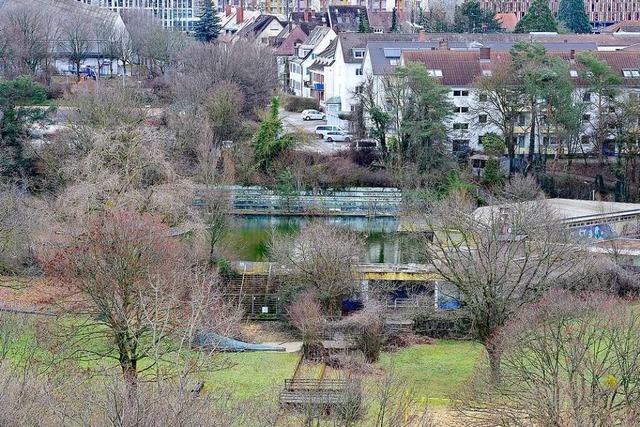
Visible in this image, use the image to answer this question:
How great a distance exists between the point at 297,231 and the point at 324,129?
10664mm

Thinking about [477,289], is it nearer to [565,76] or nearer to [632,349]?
[632,349]

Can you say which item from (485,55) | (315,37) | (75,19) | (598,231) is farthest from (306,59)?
(598,231)

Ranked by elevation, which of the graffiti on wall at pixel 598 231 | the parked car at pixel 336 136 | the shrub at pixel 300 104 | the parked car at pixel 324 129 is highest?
the shrub at pixel 300 104

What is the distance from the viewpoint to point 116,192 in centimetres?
2417

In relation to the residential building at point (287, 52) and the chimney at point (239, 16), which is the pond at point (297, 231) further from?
the chimney at point (239, 16)

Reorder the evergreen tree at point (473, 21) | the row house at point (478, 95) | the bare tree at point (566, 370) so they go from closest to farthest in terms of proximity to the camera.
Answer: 1. the bare tree at point (566, 370)
2. the row house at point (478, 95)
3. the evergreen tree at point (473, 21)

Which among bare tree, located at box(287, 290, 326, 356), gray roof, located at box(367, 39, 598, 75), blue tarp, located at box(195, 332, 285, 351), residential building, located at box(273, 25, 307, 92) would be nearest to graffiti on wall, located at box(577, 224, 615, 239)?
bare tree, located at box(287, 290, 326, 356)

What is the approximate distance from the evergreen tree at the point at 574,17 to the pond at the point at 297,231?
3712 cm

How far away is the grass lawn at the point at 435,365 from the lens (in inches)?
680

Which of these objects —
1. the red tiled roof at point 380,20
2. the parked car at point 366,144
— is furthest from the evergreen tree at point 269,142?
the red tiled roof at point 380,20

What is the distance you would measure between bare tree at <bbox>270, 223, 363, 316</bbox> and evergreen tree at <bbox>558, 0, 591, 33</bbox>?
45.8 m

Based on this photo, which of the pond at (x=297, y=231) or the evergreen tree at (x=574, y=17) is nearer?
the pond at (x=297, y=231)

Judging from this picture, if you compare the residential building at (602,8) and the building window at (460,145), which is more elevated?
the residential building at (602,8)

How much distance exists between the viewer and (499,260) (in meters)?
18.0
